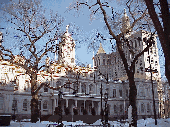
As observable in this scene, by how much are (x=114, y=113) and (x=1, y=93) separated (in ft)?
104

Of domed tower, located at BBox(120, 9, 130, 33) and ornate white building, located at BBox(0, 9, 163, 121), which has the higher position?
domed tower, located at BBox(120, 9, 130, 33)

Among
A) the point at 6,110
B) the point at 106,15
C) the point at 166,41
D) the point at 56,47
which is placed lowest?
the point at 6,110

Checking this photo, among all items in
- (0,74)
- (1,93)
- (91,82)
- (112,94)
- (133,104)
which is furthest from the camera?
(112,94)

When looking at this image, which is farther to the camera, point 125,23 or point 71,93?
point 71,93

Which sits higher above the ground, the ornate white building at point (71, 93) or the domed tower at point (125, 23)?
the domed tower at point (125, 23)

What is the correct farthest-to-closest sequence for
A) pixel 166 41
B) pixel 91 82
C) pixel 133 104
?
pixel 91 82, pixel 133 104, pixel 166 41

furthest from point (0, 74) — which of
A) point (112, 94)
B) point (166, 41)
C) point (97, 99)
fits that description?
point (166, 41)

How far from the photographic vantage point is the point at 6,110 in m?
37.1

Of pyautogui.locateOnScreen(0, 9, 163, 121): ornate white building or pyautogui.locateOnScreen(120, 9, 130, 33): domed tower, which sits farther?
pyautogui.locateOnScreen(0, 9, 163, 121): ornate white building

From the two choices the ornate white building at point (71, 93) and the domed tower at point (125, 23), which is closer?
the domed tower at point (125, 23)

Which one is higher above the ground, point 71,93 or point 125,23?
point 125,23

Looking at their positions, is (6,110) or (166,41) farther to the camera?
(6,110)

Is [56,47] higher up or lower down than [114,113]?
higher up

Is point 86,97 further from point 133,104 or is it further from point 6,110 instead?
point 133,104
